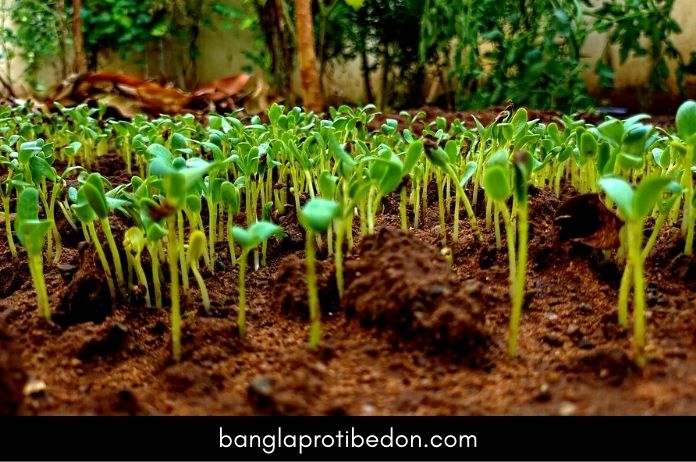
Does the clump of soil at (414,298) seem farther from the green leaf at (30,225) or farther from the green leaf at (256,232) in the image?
the green leaf at (30,225)

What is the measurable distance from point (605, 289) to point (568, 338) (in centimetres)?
23

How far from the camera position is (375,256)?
42.3 inches

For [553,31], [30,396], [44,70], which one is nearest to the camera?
[30,396]

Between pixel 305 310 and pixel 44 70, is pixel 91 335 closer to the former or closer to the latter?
pixel 305 310

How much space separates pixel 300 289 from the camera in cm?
118

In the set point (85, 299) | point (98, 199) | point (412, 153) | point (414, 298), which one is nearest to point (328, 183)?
point (412, 153)

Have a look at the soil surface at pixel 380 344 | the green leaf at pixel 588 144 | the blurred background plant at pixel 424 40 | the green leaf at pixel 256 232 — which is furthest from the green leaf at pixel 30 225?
the blurred background plant at pixel 424 40

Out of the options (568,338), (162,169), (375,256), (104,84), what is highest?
Result: (104,84)

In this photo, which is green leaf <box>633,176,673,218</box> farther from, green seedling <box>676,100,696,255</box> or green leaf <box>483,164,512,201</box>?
green seedling <box>676,100,696,255</box>

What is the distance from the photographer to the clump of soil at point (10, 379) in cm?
74

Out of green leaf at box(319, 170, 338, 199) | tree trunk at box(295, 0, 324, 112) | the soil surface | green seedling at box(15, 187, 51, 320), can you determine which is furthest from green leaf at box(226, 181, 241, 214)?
tree trunk at box(295, 0, 324, 112)

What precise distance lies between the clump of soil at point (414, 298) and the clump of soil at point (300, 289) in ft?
0.27

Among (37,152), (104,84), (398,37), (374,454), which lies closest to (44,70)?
(104,84)

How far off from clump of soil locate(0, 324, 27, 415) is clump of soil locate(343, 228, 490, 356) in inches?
19.1
